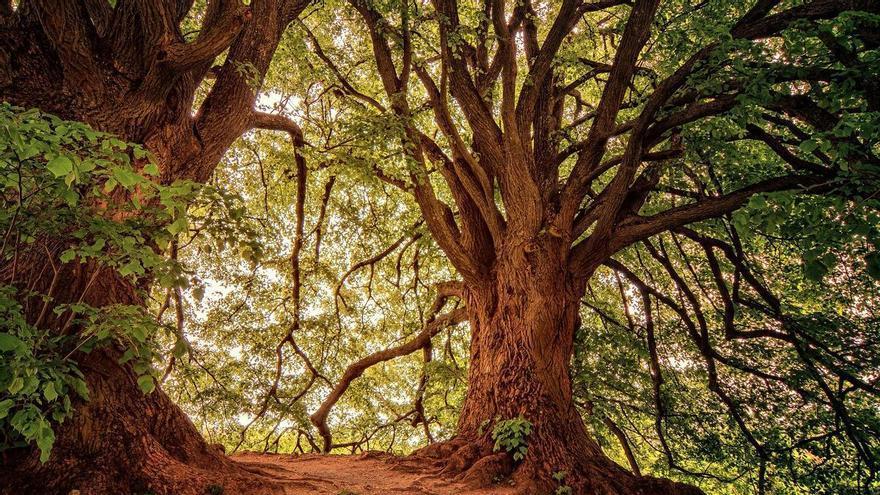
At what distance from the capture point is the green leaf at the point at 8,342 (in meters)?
1.90

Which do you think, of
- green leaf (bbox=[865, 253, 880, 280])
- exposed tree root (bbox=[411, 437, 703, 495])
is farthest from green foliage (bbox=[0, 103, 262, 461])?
green leaf (bbox=[865, 253, 880, 280])

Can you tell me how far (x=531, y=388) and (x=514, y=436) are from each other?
0.60m

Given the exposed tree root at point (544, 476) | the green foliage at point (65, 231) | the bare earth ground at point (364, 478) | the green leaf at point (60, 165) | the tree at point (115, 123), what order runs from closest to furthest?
the green leaf at point (60, 165) → the green foliage at point (65, 231) → the tree at point (115, 123) → the bare earth ground at point (364, 478) → the exposed tree root at point (544, 476)

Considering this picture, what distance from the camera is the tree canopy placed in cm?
277

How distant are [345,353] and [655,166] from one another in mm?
7207

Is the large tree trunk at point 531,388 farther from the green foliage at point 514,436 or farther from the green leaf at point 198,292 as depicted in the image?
the green leaf at point 198,292

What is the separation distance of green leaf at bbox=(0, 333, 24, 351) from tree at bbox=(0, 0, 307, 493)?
1.24 metres

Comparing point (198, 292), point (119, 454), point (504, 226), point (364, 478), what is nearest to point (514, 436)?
point (364, 478)

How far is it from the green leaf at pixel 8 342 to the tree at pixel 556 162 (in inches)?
152

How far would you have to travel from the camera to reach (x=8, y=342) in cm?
193

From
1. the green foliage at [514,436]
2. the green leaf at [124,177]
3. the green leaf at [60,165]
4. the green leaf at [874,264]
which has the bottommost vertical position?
the green foliage at [514,436]

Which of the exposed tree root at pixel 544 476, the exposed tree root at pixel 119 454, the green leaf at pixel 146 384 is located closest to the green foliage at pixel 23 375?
the green leaf at pixel 146 384

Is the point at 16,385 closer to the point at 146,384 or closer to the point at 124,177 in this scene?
the point at 146,384

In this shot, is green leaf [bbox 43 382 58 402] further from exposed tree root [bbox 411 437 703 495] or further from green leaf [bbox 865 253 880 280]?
green leaf [bbox 865 253 880 280]
